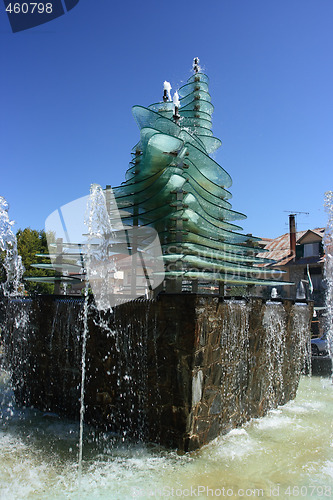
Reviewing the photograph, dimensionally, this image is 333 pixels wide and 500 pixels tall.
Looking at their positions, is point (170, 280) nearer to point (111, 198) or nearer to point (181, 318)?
point (181, 318)

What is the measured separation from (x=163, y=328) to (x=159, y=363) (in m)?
0.60

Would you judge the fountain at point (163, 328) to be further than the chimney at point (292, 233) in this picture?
No

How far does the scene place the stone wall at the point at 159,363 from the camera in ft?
19.0

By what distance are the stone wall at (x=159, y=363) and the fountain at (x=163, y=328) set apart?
22 mm

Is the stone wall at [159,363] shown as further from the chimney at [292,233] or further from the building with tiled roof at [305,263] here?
the chimney at [292,233]

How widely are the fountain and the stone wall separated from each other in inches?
0.9

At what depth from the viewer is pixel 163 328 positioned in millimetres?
5969

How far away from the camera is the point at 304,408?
29.3 feet

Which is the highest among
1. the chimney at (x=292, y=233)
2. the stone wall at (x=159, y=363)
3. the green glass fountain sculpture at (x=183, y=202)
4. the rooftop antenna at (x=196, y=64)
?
the rooftop antenna at (x=196, y=64)

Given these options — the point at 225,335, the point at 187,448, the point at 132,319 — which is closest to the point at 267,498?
the point at 187,448

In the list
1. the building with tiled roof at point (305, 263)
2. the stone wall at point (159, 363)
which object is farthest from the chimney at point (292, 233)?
the stone wall at point (159, 363)

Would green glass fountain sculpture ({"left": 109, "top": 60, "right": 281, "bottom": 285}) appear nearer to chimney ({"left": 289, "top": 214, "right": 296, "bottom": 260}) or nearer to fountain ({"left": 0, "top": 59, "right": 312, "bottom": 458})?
fountain ({"left": 0, "top": 59, "right": 312, "bottom": 458})

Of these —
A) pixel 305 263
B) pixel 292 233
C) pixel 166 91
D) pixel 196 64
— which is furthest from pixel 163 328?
pixel 292 233

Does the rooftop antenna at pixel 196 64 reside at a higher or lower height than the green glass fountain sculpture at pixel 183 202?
higher
